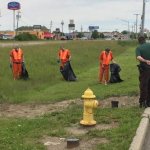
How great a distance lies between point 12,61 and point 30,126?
12.1 m

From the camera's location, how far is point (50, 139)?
9078mm

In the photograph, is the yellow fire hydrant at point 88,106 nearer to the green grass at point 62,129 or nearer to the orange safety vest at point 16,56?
the green grass at point 62,129

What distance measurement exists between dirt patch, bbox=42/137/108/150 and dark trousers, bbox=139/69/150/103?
3728 mm

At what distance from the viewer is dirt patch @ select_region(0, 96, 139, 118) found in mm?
12731

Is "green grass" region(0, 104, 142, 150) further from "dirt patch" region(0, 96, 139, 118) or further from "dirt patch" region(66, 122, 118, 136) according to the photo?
"dirt patch" region(0, 96, 139, 118)

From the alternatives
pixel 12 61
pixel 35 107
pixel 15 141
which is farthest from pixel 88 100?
pixel 12 61

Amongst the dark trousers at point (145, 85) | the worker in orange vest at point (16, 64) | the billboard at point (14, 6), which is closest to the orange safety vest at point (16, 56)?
the worker in orange vest at point (16, 64)

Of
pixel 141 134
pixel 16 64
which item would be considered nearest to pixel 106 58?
pixel 16 64

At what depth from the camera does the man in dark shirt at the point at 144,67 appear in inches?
482

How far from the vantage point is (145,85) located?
12398 millimetres

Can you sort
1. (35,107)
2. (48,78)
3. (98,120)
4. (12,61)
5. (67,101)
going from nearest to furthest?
(98,120) → (35,107) → (67,101) → (12,61) → (48,78)

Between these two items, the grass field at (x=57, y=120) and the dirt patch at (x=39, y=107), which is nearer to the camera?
the grass field at (x=57, y=120)

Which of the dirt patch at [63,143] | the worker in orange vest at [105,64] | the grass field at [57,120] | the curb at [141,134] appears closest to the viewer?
the curb at [141,134]

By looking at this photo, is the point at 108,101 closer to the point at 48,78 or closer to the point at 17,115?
the point at 17,115
